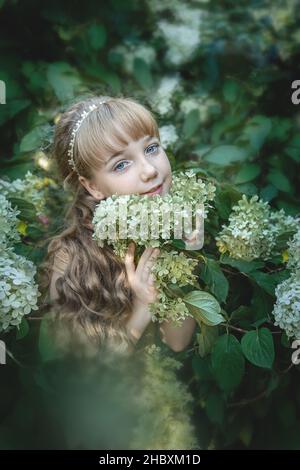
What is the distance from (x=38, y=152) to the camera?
2094 mm

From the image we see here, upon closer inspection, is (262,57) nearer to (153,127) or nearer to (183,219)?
(153,127)

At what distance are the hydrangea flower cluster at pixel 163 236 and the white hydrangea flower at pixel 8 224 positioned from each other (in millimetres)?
282

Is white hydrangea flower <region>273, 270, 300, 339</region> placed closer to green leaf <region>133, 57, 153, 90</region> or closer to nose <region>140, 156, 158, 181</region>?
nose <region>140, 156, 158, 181</region>

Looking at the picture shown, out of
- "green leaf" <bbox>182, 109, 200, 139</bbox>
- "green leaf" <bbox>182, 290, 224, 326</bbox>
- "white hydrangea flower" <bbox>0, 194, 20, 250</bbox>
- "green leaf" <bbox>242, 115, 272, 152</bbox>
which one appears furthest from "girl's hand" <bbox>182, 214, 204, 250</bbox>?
"green leaf" <bbox>182, 109, 200, 139</bbox>

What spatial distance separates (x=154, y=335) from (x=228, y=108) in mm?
1223

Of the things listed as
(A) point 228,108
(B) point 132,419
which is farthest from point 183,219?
(A) point 228,108

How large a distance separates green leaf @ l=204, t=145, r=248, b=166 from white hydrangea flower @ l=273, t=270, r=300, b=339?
700 millimetres

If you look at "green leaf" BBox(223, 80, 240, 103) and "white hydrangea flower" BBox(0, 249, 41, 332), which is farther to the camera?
"green leaf" BBox(223, 80, 240, 103)

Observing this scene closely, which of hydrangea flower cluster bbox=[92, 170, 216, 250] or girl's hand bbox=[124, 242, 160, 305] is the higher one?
hydrangea flower cluster bbox=[92, 170, 216, 250]

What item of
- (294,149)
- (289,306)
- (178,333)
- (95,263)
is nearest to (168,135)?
(294,149)

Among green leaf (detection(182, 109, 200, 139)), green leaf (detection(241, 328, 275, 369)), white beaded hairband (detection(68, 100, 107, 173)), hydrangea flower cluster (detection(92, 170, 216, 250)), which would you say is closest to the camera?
hydrangea flower cluster (detection(92, 170, 216, 250))

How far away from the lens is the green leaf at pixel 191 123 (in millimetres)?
2359

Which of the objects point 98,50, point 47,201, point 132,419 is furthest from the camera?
point 98,50

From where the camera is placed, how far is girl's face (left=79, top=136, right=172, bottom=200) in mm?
1606
